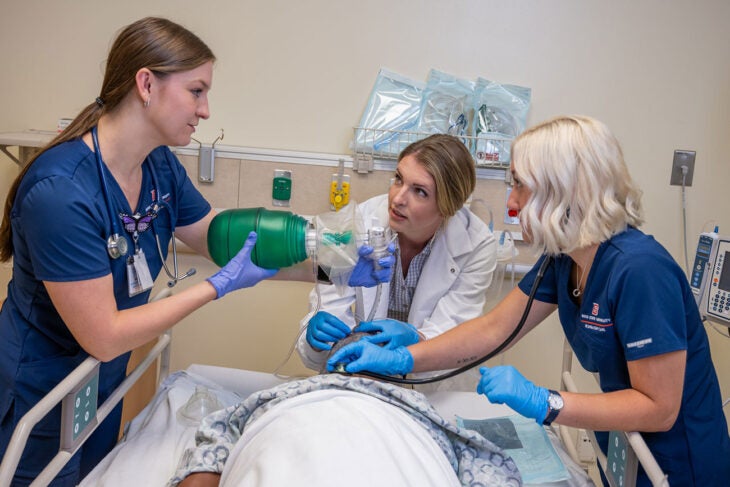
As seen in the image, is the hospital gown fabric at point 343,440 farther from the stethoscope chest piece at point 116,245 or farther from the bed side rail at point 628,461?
the stethoscope chest piece at point 116,245

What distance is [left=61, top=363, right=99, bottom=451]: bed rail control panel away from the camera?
3.92 feet

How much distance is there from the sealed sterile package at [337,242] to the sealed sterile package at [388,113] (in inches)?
36.6

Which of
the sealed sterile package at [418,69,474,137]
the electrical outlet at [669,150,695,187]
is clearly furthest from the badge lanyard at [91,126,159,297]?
the electrical outlet at [669,150,695,187]

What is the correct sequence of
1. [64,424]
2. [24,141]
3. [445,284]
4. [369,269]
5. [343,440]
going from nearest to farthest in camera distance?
1. [343,440]
2. [64,424]
3. [369,269]
4. [445,284]
5. [24,141]

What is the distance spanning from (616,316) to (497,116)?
135cm

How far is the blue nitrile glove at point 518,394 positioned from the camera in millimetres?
1268

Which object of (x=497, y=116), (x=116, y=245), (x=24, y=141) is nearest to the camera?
(x=116, y=245)

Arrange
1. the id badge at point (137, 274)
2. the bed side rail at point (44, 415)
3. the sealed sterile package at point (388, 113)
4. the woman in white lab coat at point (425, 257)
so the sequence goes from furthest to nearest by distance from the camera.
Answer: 1. the sealed sterile package at point (388, 113)
2. the woman in white lab coat at point (425, 257)
3. the id badge at point (137, 274)
4. the bed side rail at point (44, 415)

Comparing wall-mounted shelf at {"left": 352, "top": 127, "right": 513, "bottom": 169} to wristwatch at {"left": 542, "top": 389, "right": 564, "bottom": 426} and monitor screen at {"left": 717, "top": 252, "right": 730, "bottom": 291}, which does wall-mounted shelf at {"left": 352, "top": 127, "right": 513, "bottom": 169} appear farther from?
wristwatch at {"left": 542, "top": 389, "right": 564, "bottom": 426}

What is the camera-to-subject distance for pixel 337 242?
146 cm

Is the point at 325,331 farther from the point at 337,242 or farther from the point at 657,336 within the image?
the point at 657,336

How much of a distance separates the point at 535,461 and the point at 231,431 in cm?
70

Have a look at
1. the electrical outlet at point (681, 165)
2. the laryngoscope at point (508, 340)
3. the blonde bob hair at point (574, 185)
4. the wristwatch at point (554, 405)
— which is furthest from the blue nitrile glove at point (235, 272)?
the electrical outlet at point (681, 165)

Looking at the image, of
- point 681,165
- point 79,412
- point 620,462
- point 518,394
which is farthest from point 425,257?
point 681,165
